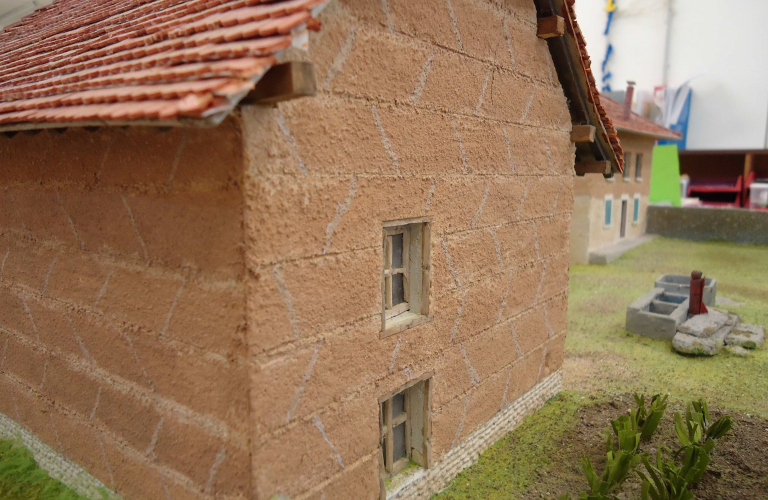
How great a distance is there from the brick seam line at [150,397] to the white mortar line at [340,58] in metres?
2.54

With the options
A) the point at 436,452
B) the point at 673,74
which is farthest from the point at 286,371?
the point at 673,74

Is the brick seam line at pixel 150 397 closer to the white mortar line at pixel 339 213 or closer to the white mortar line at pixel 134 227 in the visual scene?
the white mortar line at pixel 134 227

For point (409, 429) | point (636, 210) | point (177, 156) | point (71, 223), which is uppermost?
point (177, 156)

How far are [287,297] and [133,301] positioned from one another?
1.49 metres

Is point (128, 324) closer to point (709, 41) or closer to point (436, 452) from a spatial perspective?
point (436, 452)

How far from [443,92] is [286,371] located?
285 cm

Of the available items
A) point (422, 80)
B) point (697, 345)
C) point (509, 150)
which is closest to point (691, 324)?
point (697, 345)

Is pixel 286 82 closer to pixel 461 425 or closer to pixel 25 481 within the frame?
pixel 461 425

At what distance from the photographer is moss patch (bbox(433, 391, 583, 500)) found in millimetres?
5395

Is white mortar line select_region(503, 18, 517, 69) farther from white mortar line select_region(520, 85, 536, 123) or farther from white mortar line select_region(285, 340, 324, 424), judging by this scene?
white mortar line select_region(285, 340, 324, 424)

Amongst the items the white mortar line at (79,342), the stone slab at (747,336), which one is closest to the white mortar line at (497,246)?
the white mortar line at (79,342)

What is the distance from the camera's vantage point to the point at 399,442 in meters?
5.13

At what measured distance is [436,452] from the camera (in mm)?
5223

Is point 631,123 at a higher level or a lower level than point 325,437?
higher
